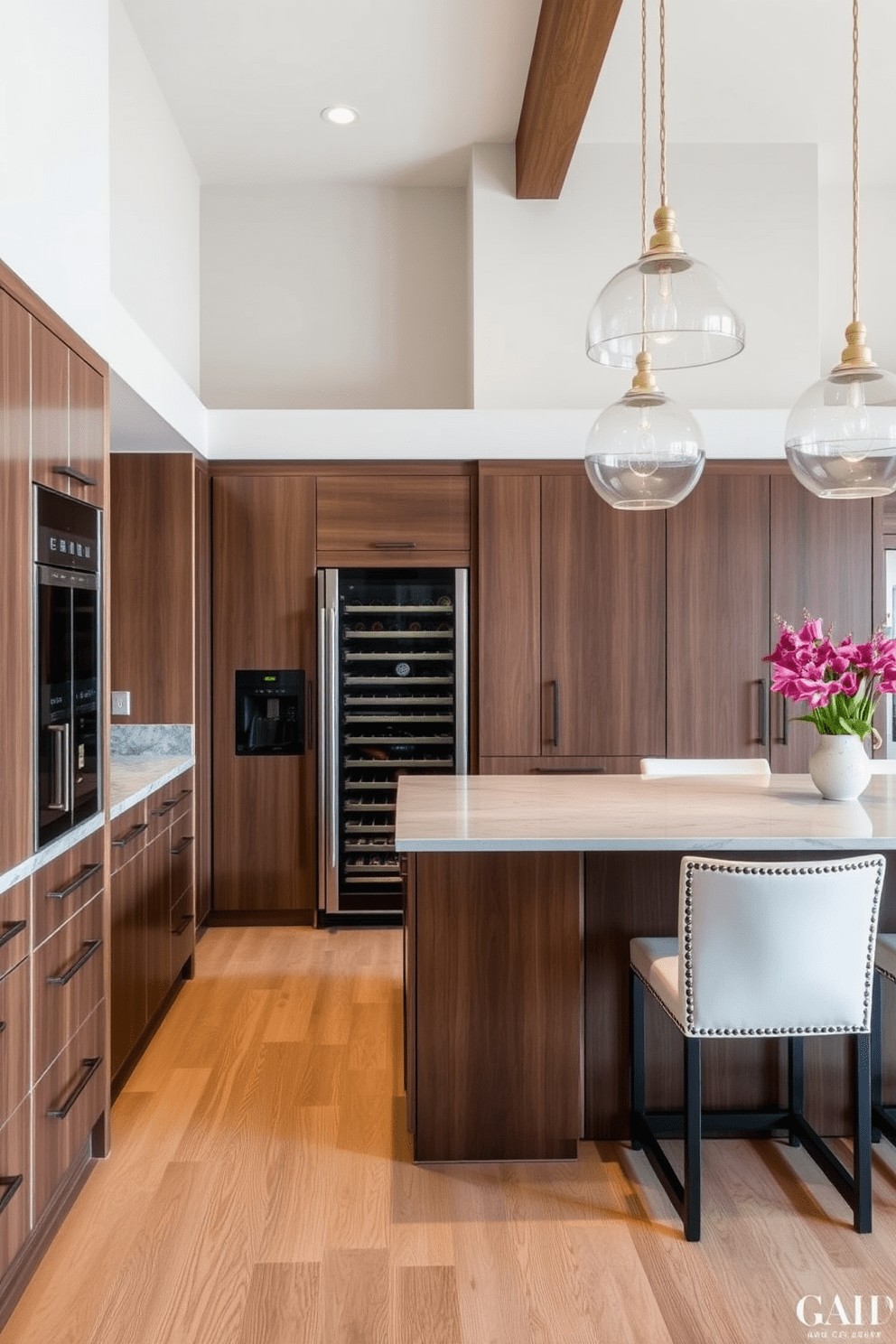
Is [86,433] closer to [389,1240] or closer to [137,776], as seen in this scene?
[137,776]

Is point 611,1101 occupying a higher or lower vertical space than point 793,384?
lower

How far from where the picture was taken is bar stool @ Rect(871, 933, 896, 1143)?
2.52 m

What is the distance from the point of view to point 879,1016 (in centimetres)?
267

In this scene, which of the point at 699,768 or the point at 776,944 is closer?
the point at 776,944

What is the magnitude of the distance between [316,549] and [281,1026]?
211cm

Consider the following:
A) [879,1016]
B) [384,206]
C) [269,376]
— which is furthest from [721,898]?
[384,206]

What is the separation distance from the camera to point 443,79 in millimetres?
4156

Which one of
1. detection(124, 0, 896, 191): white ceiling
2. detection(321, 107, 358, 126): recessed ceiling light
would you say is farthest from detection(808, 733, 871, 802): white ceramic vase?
detection(321, 107, 358, 126): recessed ceiling light

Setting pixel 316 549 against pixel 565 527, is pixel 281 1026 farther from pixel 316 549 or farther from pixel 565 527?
pixel 565 527

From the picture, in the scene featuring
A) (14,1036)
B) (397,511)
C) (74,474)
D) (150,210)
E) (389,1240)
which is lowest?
(389,1240)

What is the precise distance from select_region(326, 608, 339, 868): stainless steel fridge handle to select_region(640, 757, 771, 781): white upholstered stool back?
157 cm

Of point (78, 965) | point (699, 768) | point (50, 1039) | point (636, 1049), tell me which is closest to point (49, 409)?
point (78, 965)

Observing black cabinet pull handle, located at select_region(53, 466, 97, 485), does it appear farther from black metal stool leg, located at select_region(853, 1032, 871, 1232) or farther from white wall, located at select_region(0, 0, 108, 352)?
black metal stool leg, located at select_region(853, 1032, 871, 1232)

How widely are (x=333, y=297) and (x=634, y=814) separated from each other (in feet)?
11.7
